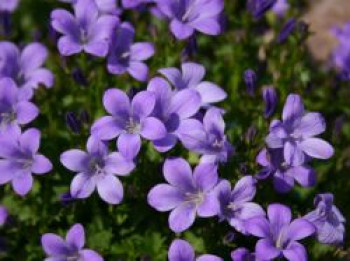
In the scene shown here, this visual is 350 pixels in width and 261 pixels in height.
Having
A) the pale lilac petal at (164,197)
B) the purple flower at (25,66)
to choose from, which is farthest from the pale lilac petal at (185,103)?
the purple flower at (25,66)

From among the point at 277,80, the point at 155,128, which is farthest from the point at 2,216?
the point at 277,80

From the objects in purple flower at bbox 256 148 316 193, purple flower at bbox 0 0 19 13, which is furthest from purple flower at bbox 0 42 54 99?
purple flower at bbox 256 148 316 193

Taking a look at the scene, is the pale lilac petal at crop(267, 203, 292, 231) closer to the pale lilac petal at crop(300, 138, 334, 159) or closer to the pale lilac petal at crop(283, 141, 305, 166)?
the pale lilac petal at crop(283, 141, 305, 166)

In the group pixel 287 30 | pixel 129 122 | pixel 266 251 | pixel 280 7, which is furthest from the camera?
pixel 280 7

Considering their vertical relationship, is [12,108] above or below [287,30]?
below

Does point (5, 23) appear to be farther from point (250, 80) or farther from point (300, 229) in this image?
point (300, 229)

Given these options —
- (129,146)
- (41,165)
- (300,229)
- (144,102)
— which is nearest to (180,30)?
(144,102)
